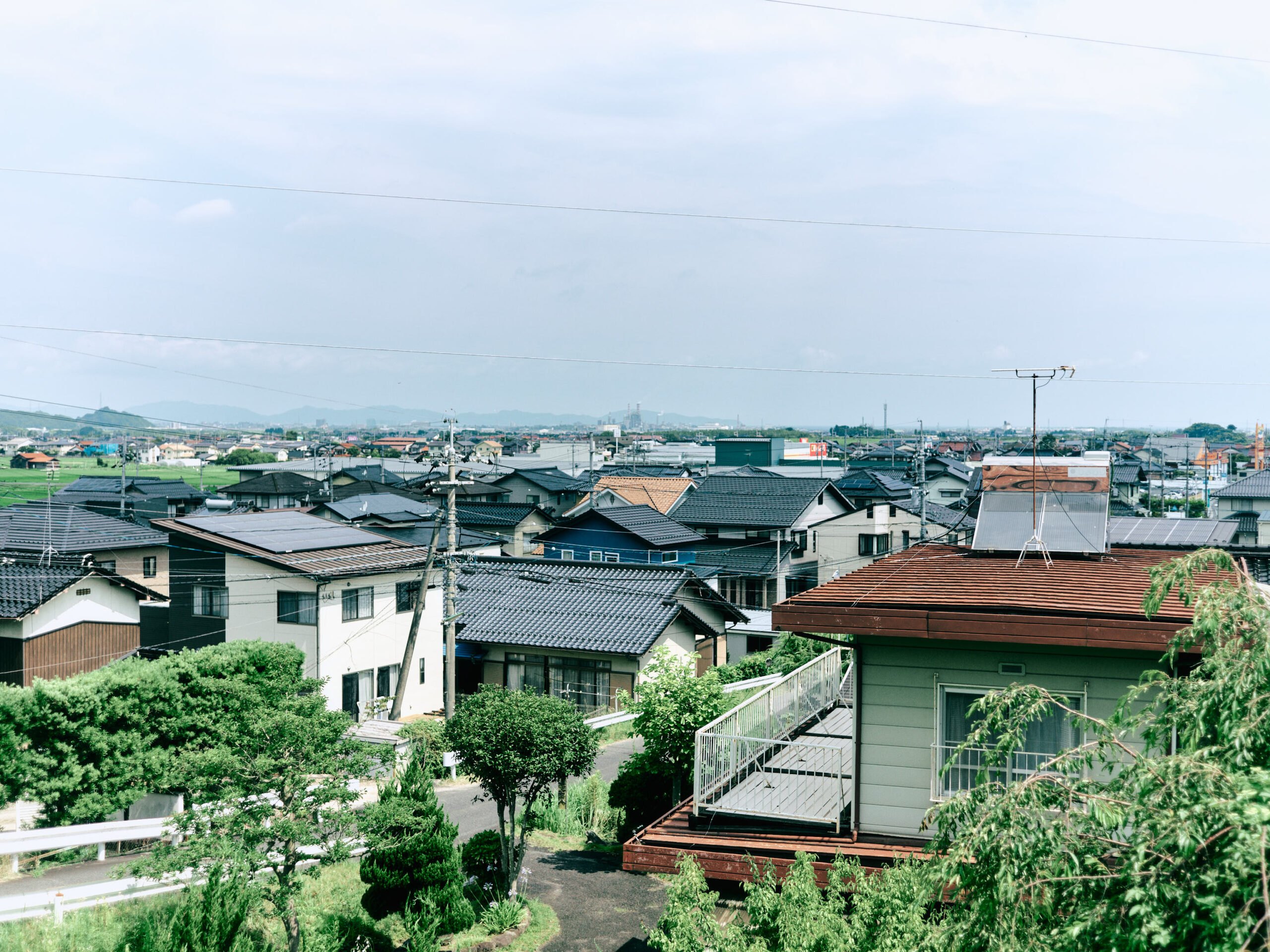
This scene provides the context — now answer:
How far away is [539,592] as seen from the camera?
28375mm

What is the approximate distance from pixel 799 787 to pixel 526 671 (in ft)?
56.2

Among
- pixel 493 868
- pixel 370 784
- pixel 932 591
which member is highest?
pixel 932 591

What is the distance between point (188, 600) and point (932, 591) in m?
23.4

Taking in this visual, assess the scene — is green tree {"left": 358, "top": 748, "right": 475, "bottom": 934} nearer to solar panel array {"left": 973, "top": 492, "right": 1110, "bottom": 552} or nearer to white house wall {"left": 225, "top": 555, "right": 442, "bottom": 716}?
solar panel array {"left": 973, "top": 492, "right": 1110, "bottom": 552}

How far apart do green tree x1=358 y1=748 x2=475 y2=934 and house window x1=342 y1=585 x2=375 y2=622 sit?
15.4 m

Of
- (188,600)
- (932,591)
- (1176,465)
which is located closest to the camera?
(932,591)

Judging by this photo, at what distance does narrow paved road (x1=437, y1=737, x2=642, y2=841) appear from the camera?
16.4 metres

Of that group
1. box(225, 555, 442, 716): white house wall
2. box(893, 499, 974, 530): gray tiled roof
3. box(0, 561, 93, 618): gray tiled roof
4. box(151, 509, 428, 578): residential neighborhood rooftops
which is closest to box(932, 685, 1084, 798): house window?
box(225, 555, 442, 716): white house wall

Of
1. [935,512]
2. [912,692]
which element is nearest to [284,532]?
[912,692]

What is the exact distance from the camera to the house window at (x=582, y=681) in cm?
2578

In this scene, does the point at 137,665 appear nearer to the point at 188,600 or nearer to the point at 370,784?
the point at 370,784

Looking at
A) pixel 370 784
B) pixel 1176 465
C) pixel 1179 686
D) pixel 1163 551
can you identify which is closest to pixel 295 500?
pixel 370 784

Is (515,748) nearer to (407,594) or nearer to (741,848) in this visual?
(741,848)

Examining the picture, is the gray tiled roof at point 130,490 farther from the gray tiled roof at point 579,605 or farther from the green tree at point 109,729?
the green tree at point 109,729
